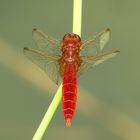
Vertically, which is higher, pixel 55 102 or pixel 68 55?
pixel 68 55

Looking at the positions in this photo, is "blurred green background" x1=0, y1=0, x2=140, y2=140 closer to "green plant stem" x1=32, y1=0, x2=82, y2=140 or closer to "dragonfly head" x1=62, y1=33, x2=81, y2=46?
"dragonfly head" x1=62, y1=33, x2=81, y2=46

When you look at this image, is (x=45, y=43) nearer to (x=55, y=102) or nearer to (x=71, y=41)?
(x=71, y=41)

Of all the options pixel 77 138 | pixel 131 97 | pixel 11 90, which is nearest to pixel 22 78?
pixel 11 90

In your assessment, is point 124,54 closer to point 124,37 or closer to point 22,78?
point 124,37

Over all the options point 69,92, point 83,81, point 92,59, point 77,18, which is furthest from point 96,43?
point 83,81

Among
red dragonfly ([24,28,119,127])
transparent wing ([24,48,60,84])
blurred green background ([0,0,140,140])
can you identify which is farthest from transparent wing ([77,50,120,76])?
blurred green background ([0,0,140,140])

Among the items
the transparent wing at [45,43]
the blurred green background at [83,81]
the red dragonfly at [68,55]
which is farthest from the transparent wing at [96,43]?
the blurred green background at [83,81]

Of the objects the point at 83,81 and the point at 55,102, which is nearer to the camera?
the point at 55,102
